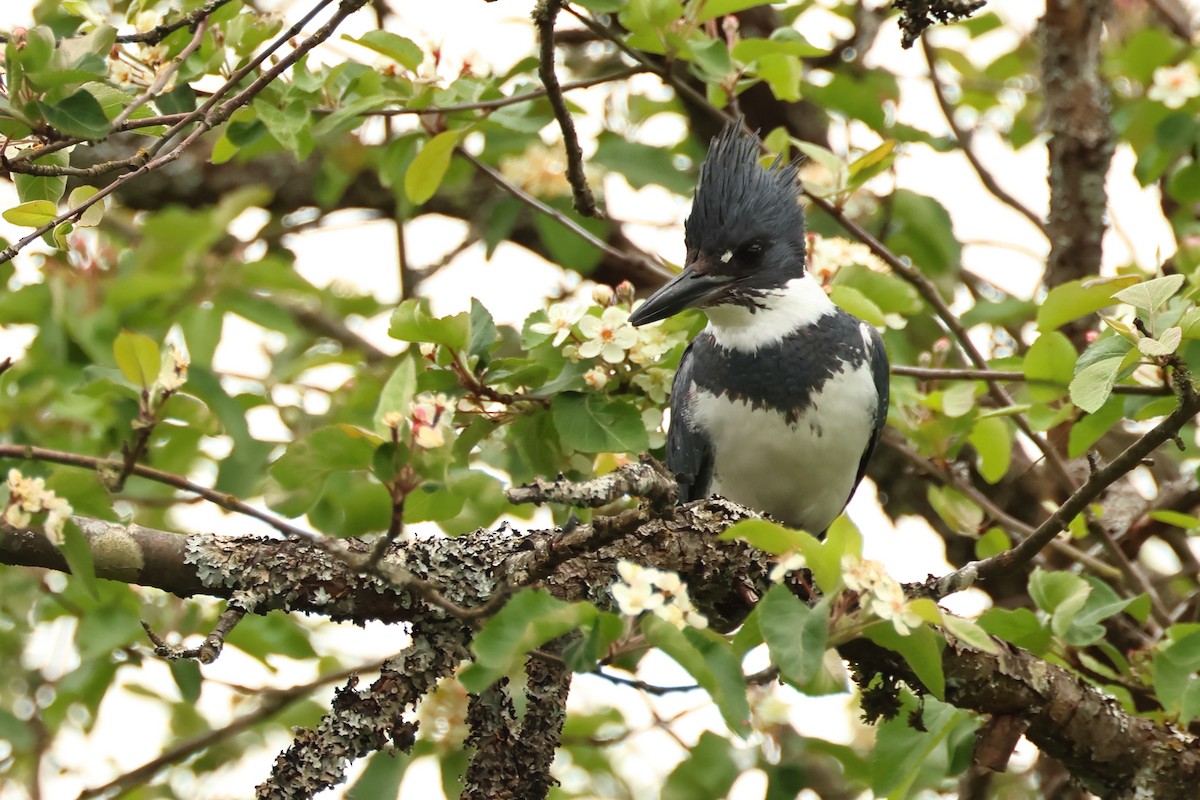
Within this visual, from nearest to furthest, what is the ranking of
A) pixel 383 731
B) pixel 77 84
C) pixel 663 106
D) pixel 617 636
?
pixel 617 636 < pixel 77 84 < pixel 383 731 < pixel 663 106

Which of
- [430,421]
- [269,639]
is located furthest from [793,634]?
[269,639]

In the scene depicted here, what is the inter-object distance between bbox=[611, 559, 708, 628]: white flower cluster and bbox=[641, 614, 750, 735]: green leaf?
1 cm

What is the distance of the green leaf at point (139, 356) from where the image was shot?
2096mm

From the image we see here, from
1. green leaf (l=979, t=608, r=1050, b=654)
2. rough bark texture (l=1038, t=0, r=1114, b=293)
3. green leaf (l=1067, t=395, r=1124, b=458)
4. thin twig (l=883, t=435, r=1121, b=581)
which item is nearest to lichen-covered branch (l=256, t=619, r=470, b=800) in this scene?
green leaf (l=979, t=608, r=1050, b=654)

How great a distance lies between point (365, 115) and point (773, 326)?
1.11 meters

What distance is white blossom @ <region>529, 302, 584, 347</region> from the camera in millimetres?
2680

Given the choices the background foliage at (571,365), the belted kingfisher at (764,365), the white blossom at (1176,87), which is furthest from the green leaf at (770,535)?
the white blossom at (1176,87)

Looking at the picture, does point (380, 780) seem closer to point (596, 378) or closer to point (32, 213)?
point (596, 378)

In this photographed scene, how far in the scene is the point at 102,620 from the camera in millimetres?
3102

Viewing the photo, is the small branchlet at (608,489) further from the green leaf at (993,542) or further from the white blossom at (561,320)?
the green leaf at (993,542)

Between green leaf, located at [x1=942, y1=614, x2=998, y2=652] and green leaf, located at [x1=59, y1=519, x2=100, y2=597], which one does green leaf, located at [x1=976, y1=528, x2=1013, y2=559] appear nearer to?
green leaf, located at [x1=942, y1=614, x2=998, y2=652]

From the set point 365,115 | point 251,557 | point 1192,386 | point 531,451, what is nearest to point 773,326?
point 531,451

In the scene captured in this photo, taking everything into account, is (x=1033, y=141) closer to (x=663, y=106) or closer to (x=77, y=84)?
(x=663, y=106)

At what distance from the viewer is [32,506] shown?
78.0 inches
